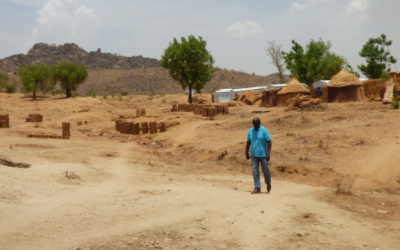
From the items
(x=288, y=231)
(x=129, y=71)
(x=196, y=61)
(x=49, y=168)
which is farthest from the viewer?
(x=129, y=71)

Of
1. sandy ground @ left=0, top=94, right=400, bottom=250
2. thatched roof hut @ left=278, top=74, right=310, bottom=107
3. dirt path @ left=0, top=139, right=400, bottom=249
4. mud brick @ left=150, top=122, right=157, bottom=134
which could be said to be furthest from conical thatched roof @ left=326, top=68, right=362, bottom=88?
dirt path @ left=0, top=139, right=400, bottom=249

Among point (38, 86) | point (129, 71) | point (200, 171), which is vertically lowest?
point (200, 171)

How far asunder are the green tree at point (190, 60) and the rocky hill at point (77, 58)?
51.7 metres

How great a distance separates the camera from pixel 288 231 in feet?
14.3

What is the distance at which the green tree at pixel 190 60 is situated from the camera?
98.1 feet

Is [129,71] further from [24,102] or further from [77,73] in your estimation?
[24,102]

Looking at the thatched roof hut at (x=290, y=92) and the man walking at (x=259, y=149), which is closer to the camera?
the man walking at (x=259, y=149)

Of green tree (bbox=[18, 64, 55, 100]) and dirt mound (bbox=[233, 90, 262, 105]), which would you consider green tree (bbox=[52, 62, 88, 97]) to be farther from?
dirt mound (bbox=[233, 90, 262, 105])

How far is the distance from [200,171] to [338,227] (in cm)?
524

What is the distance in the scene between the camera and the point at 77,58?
268 ft

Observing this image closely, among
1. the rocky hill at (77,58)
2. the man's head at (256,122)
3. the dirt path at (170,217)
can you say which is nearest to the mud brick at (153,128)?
the dirt path at (170,217)

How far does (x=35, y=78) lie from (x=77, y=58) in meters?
51.5

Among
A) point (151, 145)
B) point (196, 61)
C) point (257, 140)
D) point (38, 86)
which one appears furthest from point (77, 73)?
point (257, 140)

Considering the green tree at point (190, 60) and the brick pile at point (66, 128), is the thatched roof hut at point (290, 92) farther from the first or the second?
the brick pile at point (66, 128)
